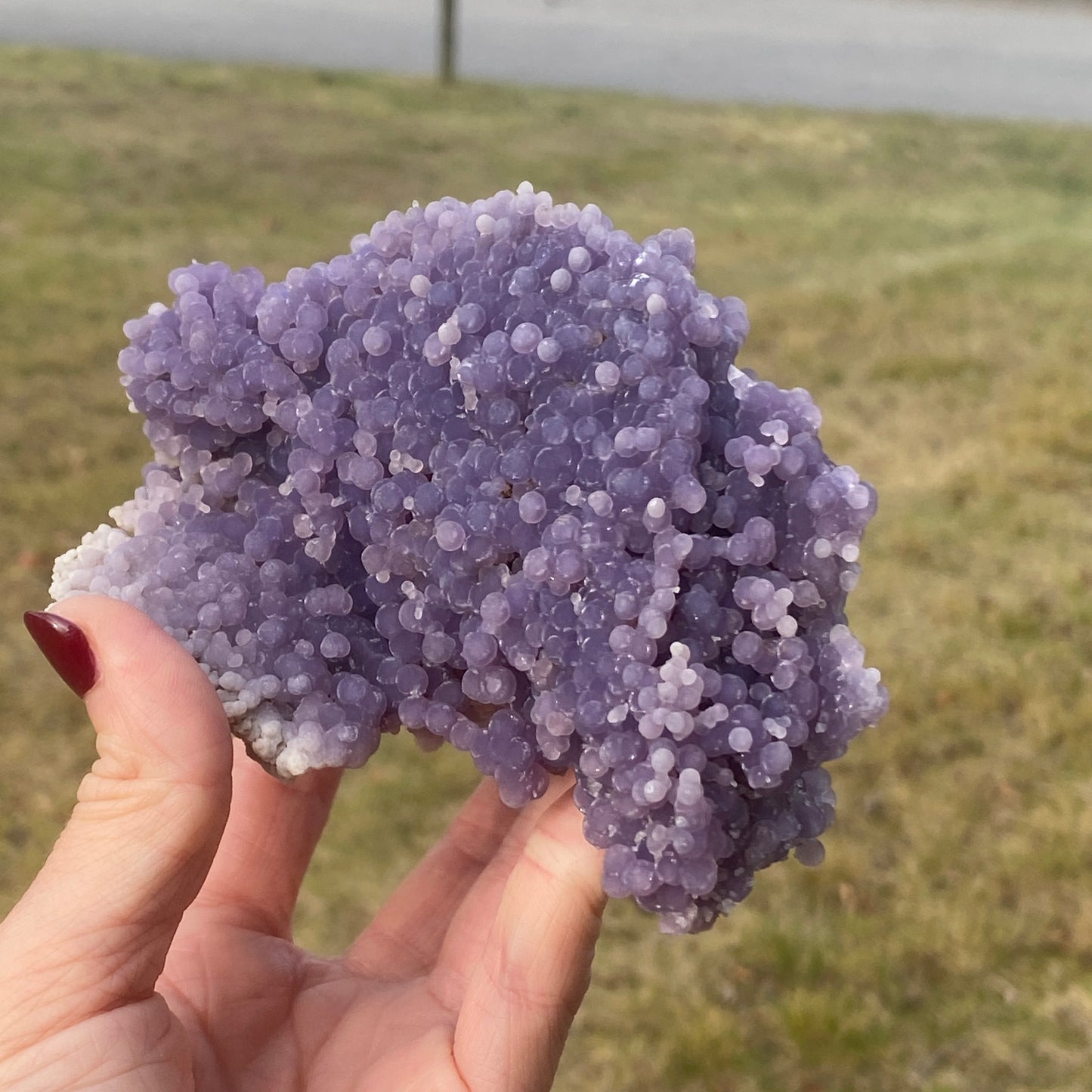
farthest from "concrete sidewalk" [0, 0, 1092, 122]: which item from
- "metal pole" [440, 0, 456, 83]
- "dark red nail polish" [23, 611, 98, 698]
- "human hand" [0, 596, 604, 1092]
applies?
"dark red nail polish" [23, 611, 98, 698]

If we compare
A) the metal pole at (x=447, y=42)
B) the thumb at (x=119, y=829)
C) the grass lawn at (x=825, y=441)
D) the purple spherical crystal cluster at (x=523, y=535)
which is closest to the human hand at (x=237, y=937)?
the thumb at (x=119, y=829)

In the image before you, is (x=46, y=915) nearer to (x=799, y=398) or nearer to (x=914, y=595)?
(x=799, y=398)

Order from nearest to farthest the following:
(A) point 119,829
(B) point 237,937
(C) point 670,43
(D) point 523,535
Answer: (A) point 119,829, (D) point 523,535, (B) point 237,937, (C) point 670,43

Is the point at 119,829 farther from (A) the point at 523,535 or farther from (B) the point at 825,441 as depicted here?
(B) the point at 825,441

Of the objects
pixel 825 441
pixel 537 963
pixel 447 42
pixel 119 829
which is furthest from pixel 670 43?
pixel 119 829

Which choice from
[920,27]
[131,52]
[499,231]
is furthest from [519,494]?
[920,27]

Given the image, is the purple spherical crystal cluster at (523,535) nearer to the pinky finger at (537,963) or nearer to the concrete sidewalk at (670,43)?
the pinky finger at (537,963)

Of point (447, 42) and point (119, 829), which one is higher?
point (447, 42)
